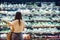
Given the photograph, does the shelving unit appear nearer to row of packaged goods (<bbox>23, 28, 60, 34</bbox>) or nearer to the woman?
row of packaged goods (<bbox>23, 28, 60, 34</bbox>)

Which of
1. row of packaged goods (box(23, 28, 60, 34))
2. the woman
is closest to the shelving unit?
row of packaged goods (box(23, 28, 60, 34))

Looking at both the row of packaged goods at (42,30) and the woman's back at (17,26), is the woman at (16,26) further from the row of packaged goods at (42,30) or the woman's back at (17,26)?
the row of packaged goods at (42,30)

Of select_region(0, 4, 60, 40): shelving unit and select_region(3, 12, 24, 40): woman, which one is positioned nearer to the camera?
select_region(3, 12, 24, 40): woman

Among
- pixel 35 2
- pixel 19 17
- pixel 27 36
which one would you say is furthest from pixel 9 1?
pixel 19 17

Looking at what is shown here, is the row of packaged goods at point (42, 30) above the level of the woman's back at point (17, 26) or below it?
below

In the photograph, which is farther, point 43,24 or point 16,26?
point 43,24

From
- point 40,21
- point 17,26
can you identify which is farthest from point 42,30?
point 17,26

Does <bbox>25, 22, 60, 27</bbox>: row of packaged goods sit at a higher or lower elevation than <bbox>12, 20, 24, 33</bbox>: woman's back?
lower

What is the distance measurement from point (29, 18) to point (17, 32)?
1742 millimetres

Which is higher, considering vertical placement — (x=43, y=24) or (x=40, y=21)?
(x=40, y=21)

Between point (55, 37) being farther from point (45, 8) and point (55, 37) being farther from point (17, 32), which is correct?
point (17, 32)

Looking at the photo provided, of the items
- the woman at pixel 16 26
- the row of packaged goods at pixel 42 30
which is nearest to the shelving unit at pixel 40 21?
the row of packaged goods at pixel 42 30

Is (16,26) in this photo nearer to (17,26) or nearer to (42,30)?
(17,26)

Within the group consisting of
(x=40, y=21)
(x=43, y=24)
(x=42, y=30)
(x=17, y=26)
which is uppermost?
(x=17, y=26)
